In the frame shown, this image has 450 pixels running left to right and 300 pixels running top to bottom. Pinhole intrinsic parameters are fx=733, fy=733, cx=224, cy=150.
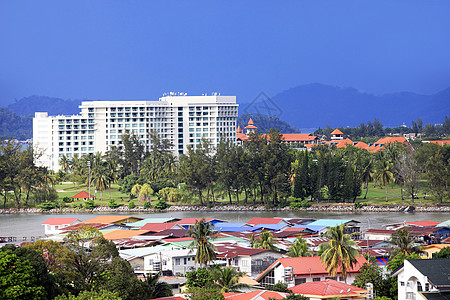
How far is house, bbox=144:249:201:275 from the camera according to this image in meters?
42.9

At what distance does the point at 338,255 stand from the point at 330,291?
5.81 meters

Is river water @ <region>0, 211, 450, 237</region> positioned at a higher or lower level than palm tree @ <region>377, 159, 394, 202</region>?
lower

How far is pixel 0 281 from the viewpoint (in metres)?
28.6

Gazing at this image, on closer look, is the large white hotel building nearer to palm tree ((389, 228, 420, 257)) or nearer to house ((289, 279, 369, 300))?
palm tree ((389, 228, 420, 257))

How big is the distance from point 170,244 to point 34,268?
19012mm

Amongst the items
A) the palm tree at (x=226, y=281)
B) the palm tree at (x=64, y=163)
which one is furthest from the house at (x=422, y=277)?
the palm tree at (x=64, y=163)

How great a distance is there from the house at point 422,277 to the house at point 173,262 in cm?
1720

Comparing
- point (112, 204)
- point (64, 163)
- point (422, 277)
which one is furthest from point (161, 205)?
point (422, 277)

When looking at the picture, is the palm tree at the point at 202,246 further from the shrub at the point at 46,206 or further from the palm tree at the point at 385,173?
the shrub at the point at 46,206

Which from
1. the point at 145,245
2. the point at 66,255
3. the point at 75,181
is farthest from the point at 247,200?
the point at 66,255

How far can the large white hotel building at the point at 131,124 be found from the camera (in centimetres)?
13212

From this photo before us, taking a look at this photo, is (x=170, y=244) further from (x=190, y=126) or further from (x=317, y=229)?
(x=190, y=126)

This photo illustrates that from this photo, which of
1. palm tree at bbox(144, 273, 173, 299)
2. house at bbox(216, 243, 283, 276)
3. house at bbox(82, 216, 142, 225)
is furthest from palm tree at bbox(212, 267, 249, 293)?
house at bbox(82, 216, 142, 225)

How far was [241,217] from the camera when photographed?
79.3 meters
